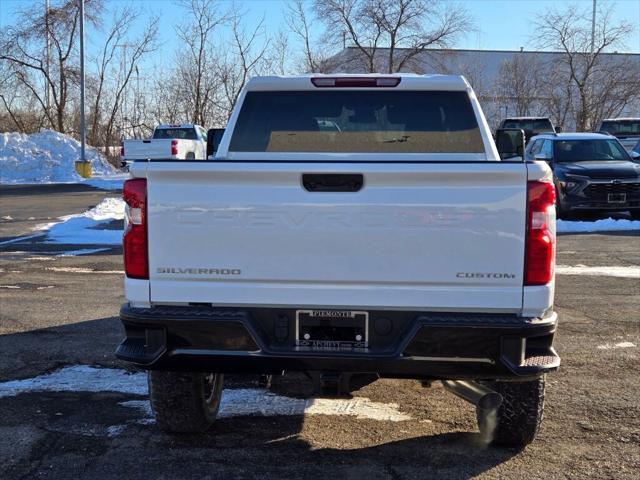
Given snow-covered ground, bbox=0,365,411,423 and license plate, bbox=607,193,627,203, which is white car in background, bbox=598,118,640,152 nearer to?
license plate, bbox=607,193,627,203

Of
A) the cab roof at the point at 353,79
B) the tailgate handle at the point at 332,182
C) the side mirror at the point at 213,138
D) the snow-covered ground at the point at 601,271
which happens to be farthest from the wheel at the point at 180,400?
the snow-covered ground at the point at 601,271

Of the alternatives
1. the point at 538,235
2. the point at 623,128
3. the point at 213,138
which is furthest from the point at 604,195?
the point at 623,128

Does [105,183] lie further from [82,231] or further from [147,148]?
[82,231]

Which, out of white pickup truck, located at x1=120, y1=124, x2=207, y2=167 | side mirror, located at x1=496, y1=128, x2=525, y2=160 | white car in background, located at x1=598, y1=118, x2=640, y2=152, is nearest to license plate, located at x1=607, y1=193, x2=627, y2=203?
side mirror, located at x1=496, y1=128, x2=525, y2=160

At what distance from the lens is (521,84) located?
40812 mm

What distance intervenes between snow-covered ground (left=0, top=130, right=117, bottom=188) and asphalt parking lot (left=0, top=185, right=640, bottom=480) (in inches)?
1026

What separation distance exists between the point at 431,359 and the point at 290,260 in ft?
2.70

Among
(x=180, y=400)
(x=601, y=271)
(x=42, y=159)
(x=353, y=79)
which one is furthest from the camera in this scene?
(x=42, y=159)

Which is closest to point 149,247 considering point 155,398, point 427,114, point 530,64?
point 155,398

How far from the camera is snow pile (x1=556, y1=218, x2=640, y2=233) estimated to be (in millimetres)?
13570

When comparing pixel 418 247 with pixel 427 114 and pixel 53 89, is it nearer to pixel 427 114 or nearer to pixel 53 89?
pixel 427 114

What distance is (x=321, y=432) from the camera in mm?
4199

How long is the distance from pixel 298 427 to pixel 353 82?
231 cm

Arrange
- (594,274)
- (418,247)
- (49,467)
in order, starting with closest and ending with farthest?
(418,247), (49,467), (594,274)
